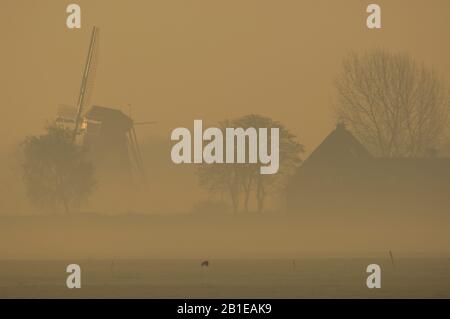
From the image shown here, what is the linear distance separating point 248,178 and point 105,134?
41.5ft

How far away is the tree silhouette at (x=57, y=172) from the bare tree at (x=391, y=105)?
2234cm

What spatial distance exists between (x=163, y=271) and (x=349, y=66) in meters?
39.8

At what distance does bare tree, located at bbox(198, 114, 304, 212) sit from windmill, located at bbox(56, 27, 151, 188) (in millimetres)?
7346

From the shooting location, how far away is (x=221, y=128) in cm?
9019

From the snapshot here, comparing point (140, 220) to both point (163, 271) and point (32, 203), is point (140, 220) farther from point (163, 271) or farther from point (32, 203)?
point (163, 271)

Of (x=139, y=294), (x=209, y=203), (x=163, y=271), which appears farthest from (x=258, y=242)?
(x=139, y=294)

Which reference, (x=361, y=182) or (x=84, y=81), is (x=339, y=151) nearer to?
(x=361, y=182)

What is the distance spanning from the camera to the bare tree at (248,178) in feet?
285

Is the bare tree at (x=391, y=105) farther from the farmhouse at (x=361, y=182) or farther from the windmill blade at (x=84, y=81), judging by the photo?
the windmill blade at (x=84, y=81)

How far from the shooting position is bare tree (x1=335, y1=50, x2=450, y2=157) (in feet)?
283

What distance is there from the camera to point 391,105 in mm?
88625

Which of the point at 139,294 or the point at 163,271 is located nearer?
the point at 139,294
